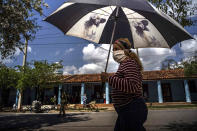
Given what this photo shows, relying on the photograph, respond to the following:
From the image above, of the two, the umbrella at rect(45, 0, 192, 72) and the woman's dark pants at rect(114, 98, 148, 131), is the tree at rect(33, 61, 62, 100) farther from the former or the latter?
the woman's dark pants at rect(114, 98, 148, 131)

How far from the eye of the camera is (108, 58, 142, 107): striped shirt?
158cm

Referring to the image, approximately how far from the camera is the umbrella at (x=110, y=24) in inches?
A: 122

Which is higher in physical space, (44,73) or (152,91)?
(44,73)

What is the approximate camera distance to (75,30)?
11.7ft

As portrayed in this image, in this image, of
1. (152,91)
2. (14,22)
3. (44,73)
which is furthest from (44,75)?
(152,91)

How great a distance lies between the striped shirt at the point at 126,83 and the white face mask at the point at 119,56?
3.1 inches

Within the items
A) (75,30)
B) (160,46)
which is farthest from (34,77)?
(160,46)

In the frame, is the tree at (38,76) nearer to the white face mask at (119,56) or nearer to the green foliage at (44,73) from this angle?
the green foliage at (44,73)

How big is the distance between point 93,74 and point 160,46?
2144 cm

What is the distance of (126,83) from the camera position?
158 centimetres

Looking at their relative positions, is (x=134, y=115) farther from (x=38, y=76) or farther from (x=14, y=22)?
(x=38, y=76)

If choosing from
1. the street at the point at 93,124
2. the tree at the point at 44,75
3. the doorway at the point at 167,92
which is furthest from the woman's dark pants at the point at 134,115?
the doorway at the point at 167,92

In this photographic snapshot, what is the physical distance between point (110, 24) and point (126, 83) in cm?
240

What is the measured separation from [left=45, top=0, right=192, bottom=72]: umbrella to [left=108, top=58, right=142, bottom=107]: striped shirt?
1382mm
